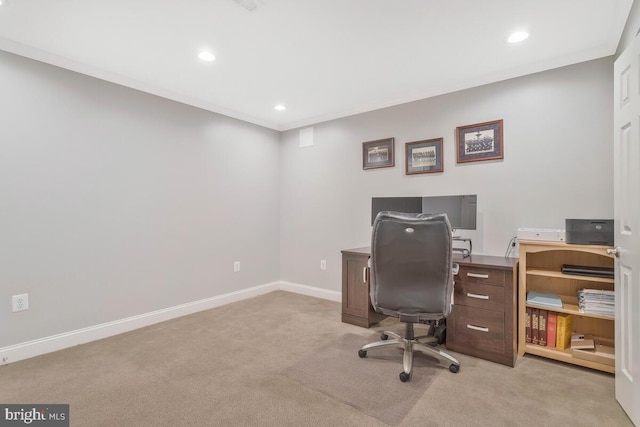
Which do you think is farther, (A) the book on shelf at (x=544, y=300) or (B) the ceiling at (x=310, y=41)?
(A) the book on shelf at (x=544, y=300)

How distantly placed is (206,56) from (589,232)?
323 centimetres

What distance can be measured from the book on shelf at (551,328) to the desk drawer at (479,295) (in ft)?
1.47

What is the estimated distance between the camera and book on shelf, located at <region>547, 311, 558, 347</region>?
7.81 ft

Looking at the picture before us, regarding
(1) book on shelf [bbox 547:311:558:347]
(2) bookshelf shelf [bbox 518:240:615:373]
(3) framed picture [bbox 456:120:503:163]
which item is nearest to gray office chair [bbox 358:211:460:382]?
(2) bookshelf shelf [bbox 518:240:615:373]

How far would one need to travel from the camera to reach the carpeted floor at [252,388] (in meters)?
1.70

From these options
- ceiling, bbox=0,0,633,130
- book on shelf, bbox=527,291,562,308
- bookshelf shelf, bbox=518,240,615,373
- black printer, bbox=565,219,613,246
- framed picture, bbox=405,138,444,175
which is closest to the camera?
ceiling, bbox=0,0,633,130

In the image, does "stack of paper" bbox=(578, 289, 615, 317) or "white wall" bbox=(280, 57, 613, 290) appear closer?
"stack of paper" bbox=(578, 289, 615, 317)

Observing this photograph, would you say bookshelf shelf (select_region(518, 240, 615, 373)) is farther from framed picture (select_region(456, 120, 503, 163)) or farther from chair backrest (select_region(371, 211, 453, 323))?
framed picture (select_region(456, 120, 503, 163))

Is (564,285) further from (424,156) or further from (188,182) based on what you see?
(188,182)

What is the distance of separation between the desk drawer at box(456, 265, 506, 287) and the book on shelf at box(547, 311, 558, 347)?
0.51 metres

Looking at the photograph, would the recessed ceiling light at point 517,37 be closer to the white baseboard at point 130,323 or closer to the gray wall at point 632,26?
the gray wall at point 632,26
